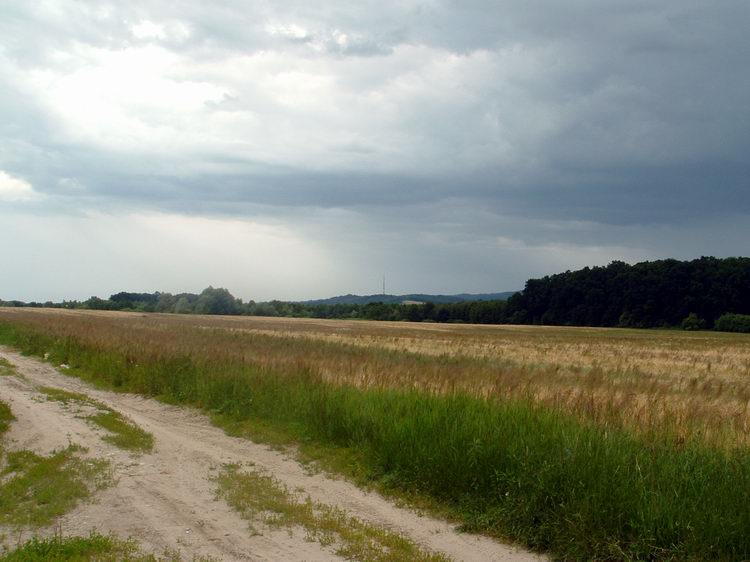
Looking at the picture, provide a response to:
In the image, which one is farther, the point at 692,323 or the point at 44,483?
the point at 692,323

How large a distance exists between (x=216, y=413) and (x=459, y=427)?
260 inches

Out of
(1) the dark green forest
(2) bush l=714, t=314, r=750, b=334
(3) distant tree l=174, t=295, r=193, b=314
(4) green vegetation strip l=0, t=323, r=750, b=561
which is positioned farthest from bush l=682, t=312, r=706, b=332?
(4) green vegetation strip l=0, t=323, r=750, b=561

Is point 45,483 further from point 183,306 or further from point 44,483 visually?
point 183,306

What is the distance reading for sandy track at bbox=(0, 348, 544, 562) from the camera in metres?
5.93

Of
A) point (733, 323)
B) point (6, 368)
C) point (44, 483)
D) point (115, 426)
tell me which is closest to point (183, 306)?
point (733, 323)

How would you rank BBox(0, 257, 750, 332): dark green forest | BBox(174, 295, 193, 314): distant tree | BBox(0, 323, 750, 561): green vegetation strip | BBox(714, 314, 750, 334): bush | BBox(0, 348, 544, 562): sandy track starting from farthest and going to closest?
BBox(174, 295, 193, 314): distant tree → BBox(0, 257, 750, 332): dark green forest → BBox(714, 314, 750, 334): bush → BBox(0, 348, 544, 562): sandy track → BBox(0, 323, 750, 561): green vegetation strip

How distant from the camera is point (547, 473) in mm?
6633

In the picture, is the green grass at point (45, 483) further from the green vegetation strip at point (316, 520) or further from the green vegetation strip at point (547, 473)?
the green vegetation strip at point (547, 473)

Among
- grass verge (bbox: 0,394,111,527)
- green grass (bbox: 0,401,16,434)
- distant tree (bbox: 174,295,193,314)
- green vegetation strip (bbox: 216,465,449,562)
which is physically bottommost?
green vegetation strip (bbox: 216,465,449,562)

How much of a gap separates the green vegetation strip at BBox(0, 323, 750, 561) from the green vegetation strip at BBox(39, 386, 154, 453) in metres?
2.56

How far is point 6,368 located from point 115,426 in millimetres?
11098

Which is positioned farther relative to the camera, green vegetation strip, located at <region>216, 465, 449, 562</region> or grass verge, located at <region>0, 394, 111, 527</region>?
grass verge, located at <region>0, 394, 111, 527</region>

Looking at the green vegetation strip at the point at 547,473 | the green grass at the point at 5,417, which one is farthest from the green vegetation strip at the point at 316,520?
the green grass at the point at 5,417

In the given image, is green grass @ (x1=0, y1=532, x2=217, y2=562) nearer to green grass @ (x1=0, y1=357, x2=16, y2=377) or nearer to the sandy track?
the sandy track
